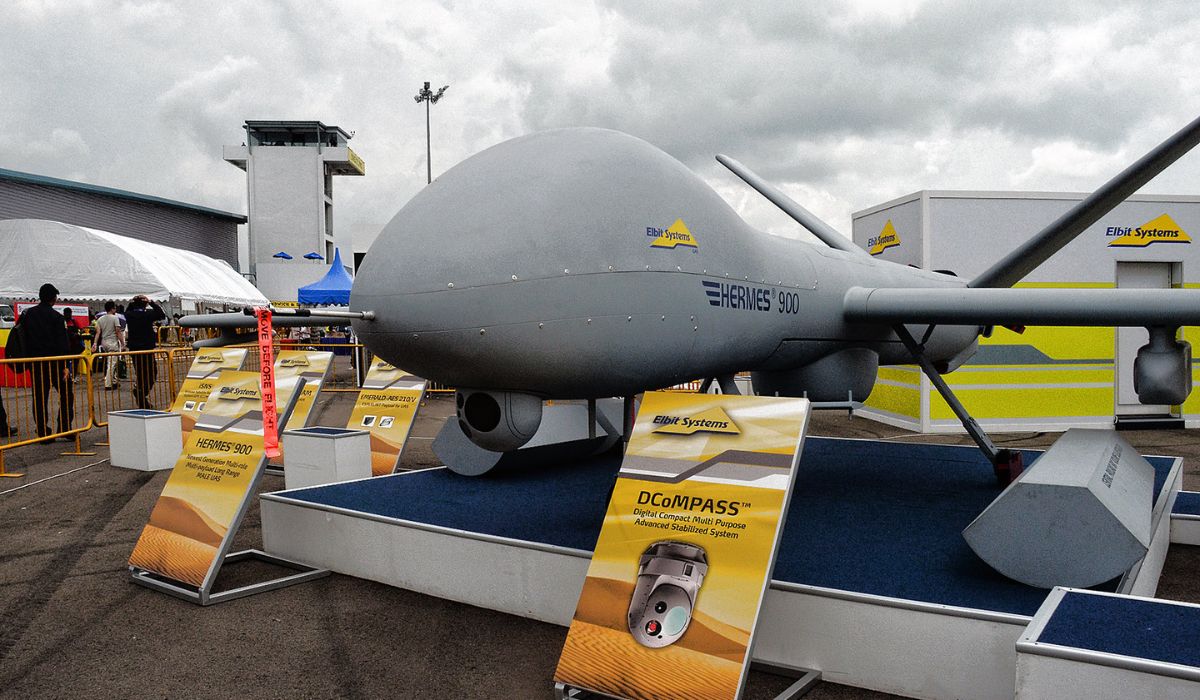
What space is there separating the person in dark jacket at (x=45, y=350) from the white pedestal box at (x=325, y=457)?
16.1 ft

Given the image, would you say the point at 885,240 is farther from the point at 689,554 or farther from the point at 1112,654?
the point at 1112,654

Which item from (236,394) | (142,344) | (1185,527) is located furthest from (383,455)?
(142,344)

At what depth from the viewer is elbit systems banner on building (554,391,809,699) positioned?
306 cm

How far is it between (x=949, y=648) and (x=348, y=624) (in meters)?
3.27

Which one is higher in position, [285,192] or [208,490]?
[285,192]

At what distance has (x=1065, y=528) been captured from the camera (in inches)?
155

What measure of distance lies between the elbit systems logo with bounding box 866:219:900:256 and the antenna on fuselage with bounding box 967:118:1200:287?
584 cm

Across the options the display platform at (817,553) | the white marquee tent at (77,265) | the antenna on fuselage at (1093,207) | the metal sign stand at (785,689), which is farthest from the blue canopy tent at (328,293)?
the metal sign stand at (785,689)

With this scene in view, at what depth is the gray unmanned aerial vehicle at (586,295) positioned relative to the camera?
11.1 feet

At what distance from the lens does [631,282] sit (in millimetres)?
3596

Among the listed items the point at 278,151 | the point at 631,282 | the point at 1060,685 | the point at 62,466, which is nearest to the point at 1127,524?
the point at 1060,685

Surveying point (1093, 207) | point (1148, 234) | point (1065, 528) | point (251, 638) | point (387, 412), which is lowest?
point (251, 638)

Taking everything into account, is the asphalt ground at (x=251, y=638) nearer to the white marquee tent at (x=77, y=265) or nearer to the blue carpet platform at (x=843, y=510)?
the blue carpet platform at (x=843, y=510)

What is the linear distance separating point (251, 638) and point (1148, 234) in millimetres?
13403
